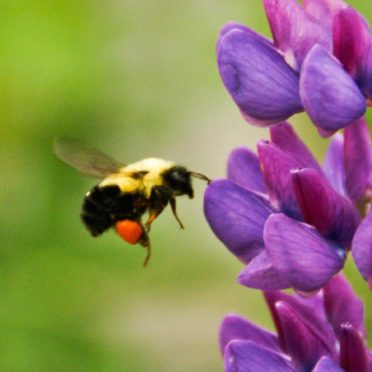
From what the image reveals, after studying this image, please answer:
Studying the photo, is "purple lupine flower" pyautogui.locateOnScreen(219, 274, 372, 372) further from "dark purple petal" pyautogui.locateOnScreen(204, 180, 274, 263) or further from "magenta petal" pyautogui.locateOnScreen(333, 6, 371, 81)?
"magenta petal" pyautogui.locateOnScreen(333, 6, 371, 81)

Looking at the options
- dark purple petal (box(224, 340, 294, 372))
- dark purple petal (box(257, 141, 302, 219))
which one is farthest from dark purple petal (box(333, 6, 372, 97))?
dark purple petal (box(224, 340, 294, 372))

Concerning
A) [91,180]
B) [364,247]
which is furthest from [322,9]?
[91,180]

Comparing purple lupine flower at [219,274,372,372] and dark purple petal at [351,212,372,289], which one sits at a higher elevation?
dark purple petal at [351,212,372,289]

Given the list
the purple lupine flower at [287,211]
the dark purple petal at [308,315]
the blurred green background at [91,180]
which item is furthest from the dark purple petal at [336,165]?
the blurred green background at [91,180]

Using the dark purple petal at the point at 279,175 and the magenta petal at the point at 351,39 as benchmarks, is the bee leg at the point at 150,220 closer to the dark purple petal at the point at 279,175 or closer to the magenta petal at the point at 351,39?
the dark purple petal at the point at 279,175

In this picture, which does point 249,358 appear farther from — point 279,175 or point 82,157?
point 82,157
